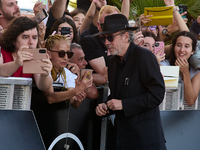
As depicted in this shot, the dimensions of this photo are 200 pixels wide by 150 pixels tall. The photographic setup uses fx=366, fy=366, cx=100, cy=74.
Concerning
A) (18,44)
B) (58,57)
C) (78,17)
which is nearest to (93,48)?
(58,57)

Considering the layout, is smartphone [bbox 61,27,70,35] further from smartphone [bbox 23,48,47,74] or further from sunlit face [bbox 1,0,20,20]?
smartphone [bbox 23,48,47,74]

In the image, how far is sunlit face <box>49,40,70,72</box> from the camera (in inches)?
170

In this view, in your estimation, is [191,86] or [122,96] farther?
[191,86]

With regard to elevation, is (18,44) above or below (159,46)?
above

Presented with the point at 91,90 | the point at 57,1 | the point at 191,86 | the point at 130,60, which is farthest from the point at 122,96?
the point at 57,1

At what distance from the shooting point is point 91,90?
438 centimetres

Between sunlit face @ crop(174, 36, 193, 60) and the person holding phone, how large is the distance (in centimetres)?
173

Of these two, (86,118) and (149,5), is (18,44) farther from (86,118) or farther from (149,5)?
(149,5)

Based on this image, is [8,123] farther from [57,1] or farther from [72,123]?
[57,1]

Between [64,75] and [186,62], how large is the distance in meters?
1.79

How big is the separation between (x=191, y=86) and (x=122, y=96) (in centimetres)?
157

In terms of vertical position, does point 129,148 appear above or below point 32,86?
below

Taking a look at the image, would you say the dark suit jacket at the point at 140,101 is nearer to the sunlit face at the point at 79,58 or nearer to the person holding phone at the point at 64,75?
the person holding phone at the point at 64,75

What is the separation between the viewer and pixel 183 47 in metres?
5.30
